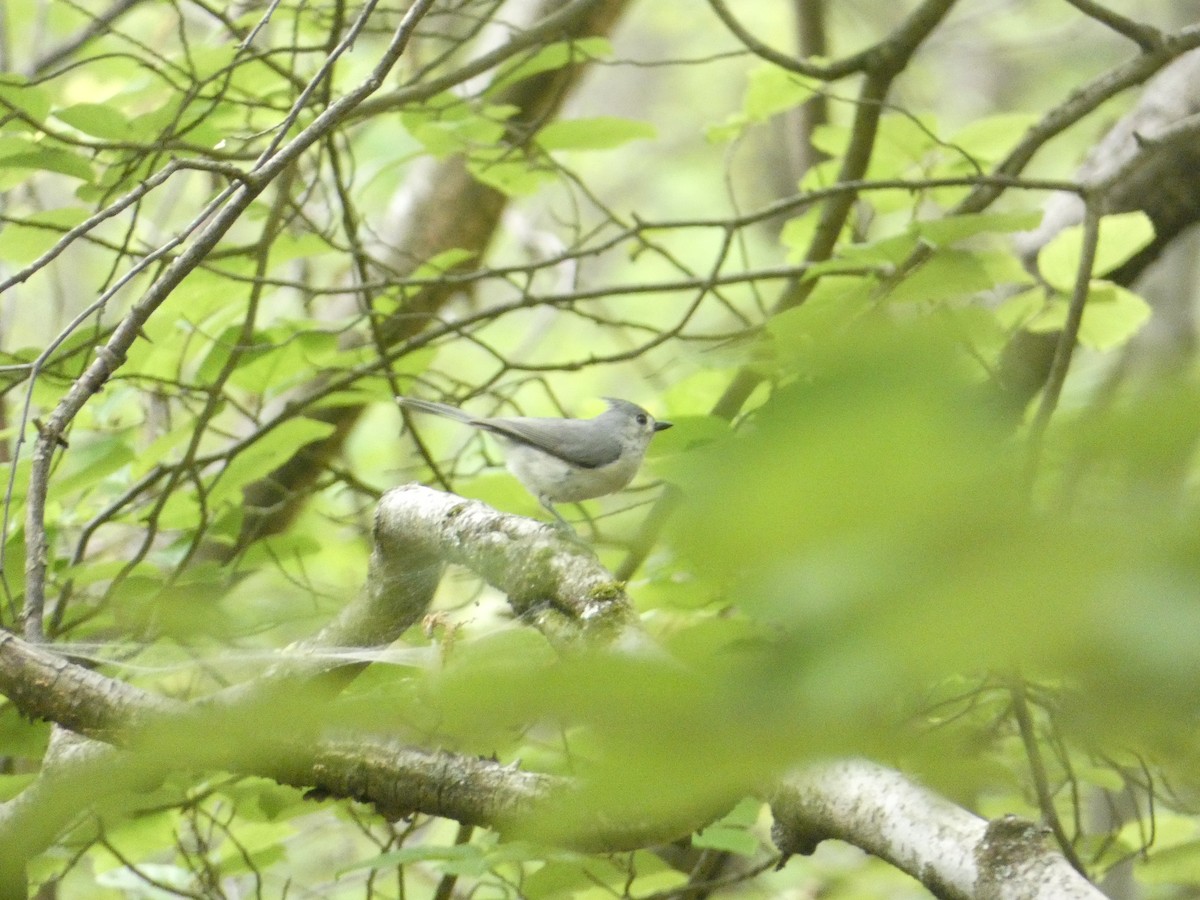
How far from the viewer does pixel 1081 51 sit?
6.99 m

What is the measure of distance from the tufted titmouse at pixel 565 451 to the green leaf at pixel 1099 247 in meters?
0.85

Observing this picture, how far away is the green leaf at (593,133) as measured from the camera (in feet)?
7.31

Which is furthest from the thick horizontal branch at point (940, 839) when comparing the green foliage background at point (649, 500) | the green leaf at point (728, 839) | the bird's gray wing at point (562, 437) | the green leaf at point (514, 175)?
the green leaf at point (514, 175)

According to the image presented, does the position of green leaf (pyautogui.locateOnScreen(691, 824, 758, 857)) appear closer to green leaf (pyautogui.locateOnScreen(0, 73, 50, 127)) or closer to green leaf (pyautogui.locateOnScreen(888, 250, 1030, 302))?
green leaf (pyautogui.locateOnScreen(888, 250, 1030, 302))

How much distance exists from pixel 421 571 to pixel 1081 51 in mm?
6683

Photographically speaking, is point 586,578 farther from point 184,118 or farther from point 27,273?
point 184,118

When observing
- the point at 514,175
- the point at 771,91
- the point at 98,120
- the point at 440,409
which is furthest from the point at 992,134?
the point at 98,120

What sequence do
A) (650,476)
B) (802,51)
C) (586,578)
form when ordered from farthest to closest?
(802,51)
(586,578)
(650,476)

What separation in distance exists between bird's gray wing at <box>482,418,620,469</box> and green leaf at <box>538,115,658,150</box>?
598 millimetres

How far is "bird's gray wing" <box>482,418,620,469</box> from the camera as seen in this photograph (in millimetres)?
2533

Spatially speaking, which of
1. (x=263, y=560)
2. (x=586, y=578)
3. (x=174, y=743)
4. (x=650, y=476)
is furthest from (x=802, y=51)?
(x=174, y=743)

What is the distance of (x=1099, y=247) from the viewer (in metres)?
2.11

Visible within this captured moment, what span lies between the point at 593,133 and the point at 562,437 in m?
0.65

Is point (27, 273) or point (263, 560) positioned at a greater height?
point (27, 273)
